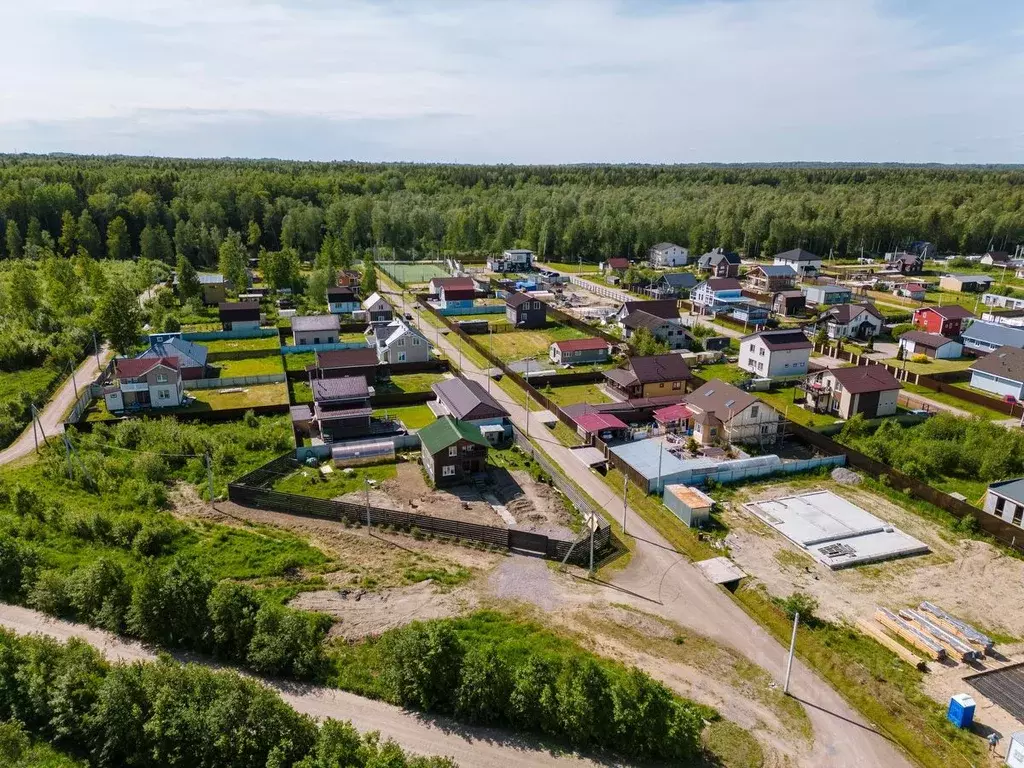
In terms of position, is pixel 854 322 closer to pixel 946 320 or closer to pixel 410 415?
pixel 946 320

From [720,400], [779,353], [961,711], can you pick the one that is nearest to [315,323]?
[720,400]

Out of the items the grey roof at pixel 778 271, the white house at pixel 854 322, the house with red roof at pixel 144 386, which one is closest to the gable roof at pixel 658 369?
the white house at pixel 854 322

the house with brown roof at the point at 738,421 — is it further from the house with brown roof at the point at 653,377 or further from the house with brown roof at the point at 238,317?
the house with brown roof at the point at 238,317

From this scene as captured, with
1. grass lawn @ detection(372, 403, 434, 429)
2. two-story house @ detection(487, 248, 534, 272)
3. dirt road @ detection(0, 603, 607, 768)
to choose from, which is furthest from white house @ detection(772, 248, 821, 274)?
dirt road @ detection(0, 603, 607, 768)

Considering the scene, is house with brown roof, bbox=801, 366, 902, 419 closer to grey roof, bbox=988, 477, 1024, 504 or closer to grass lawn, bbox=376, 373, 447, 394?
grey roof, bbox=988, 477, 1024, 504

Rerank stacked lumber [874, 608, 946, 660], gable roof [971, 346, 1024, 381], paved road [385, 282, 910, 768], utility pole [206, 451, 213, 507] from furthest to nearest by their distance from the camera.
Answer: gable roof [971, 346, 1024, 381] < utility pole [206, 451, 213, 507] < stacked lumber [874, 608, 946, 660] < paved road [385, 282, 910, 768]
